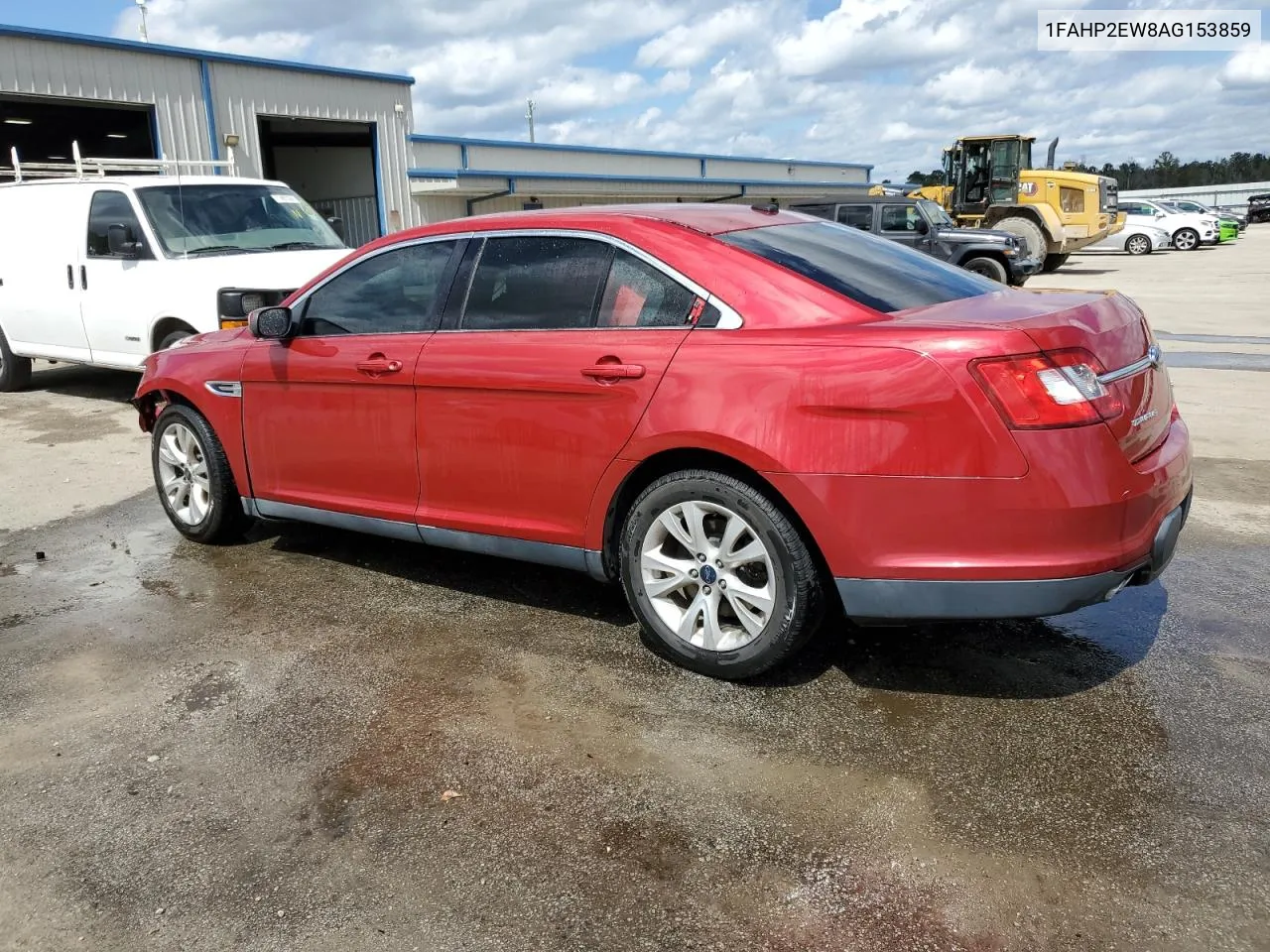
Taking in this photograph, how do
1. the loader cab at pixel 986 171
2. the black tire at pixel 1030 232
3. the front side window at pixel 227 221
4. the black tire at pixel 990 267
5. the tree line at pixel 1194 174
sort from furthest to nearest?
the tree line at pixel 1194 174 < the loader cab at pixel 986 171 < the black tire at pixel 1030 232 < the black tire at pixel 990 267 < the front side window at pixel 227 221

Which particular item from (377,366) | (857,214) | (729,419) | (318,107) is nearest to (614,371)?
(729,419)

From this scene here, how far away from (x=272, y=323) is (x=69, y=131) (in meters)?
24.0

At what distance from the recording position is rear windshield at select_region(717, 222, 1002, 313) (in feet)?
12.1

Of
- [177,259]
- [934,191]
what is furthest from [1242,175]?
[177,259]

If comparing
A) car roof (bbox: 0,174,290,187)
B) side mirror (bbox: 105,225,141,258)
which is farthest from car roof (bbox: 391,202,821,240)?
car roof (bbox: 0,174,290,187)

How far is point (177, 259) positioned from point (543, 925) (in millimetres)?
7766

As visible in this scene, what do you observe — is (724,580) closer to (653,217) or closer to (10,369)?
(653,217)

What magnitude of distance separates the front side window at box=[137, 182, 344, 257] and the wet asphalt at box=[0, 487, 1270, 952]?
16.9 ft

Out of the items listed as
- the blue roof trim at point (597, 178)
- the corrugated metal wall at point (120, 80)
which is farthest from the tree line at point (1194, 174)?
the corrugated metal wall at point (120, 80)

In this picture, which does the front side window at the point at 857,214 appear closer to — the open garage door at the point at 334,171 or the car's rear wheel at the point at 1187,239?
the open garage door at the point at 334,171

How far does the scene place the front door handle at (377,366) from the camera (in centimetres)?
439

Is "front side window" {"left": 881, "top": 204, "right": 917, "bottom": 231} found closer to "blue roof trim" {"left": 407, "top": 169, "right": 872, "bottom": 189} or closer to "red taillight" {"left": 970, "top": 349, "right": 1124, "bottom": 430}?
"blue roof trim" {"left": 407, "top": 169, "right": 872, "bottom": 189}

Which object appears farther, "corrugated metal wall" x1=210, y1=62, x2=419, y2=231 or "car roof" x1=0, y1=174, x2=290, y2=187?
"corrugated metal wall" x1=210, y1=62, x2=419, y2=231

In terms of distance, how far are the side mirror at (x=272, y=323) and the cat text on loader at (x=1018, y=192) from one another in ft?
76.1
